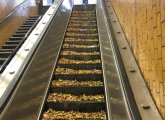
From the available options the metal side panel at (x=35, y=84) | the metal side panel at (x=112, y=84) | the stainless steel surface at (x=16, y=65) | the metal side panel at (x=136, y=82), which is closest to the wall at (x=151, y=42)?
the metal side panel at (x=136, y=82)

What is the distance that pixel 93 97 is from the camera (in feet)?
15.3

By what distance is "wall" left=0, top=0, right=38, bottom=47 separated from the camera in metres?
8.87

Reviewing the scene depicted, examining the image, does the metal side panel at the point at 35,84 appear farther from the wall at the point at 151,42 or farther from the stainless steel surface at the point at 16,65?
the wall at the point at 151,42

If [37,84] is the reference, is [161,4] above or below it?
above

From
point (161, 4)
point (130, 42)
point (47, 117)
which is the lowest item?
point (47, 117)

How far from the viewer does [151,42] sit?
4.76m

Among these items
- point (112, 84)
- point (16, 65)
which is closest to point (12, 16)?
point (16, 65)

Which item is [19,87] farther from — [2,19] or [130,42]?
[2,19]

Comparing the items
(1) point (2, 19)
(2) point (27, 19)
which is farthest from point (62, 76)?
(2) point (27, 19)

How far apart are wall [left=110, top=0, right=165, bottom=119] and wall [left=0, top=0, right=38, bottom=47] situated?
4.07 meters

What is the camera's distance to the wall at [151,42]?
407cm

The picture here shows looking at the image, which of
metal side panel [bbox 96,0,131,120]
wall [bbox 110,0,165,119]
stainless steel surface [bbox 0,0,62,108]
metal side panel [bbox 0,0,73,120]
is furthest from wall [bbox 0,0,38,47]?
wall [bbox 110,0,165,119]

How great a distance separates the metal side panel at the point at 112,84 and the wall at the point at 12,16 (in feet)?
9.90

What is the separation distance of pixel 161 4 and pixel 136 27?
72.4 inches
